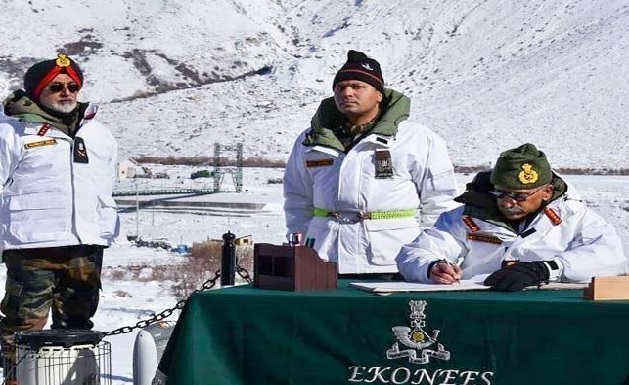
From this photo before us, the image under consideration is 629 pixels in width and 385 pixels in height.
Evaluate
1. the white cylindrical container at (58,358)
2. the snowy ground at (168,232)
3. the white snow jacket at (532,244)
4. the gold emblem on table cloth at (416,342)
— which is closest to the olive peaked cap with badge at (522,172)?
the white snow jacket at (532,244)

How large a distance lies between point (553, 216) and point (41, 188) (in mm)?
2204

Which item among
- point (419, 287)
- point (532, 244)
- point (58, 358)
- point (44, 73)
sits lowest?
point (58, 358)

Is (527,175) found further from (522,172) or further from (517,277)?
(517,277)

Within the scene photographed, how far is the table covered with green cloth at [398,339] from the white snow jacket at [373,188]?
1.10 meters

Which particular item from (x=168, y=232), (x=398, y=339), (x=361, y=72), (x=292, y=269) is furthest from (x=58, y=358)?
(x=168, y=232)

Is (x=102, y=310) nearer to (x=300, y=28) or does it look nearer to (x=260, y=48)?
(x=260, y=48)

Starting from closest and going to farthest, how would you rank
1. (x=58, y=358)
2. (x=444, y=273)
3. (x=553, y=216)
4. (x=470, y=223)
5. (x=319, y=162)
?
(x=444, y=273) < (x=553, y=216) < (x=470, y=223) < (x=58, y=358) < (x=319, y=162)

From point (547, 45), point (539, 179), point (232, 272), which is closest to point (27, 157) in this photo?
point (232, 272)

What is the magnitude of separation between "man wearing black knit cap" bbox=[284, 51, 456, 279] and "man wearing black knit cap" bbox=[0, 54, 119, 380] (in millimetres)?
960

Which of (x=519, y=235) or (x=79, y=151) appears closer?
(x=519, y=235)

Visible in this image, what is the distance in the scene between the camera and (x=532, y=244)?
146 inches

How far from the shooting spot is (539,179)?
364 cm

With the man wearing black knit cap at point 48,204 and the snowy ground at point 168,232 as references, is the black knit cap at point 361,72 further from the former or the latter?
the snowy ground at point 168,232

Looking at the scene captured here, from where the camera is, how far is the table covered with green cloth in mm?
2949
